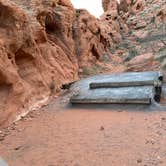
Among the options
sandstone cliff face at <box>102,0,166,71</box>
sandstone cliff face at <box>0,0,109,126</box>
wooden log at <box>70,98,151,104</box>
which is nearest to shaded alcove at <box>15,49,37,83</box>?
sandstone cliff face at <box>0,0,109,126</box>

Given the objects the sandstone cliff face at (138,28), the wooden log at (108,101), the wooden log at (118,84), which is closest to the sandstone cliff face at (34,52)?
the wooden log at (108,101)

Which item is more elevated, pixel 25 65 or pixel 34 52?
pixel 34 52

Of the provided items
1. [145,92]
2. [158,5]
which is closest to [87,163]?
[145,92]

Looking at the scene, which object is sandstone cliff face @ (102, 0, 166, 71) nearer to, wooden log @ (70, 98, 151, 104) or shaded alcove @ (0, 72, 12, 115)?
wooden log @ (70, 98, 151, 104)

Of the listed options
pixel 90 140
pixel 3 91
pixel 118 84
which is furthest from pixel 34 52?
pixel 90 140

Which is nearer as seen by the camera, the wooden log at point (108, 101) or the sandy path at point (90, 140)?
the sandy path at point (90, 140)

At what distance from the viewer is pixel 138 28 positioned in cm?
1658

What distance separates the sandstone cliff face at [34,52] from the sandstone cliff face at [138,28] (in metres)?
2.44

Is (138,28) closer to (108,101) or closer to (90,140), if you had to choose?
(108,101)

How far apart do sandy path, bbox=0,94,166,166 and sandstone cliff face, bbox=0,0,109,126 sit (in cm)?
55

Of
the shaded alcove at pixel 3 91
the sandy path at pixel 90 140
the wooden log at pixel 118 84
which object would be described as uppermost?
the shaded alcove at pixel 3 91

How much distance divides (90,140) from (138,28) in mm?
14250

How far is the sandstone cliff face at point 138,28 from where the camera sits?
12.4 metres

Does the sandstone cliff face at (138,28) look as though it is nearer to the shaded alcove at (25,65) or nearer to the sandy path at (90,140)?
the shaded alcove at (25,65)
